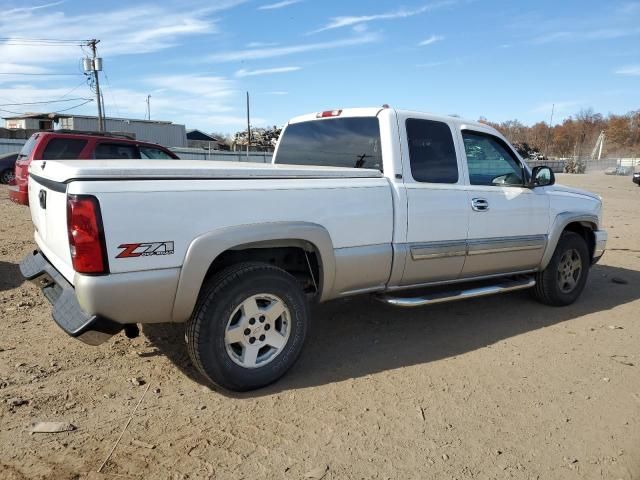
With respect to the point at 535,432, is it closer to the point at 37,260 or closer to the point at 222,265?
the point at 222,265

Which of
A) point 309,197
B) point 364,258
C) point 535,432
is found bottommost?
point 535,432

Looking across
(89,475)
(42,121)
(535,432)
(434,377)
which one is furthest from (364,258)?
(42,121)

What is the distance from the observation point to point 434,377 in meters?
3.85

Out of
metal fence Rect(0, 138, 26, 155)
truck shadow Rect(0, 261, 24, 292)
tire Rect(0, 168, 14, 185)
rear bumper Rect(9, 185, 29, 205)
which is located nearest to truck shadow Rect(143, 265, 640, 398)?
truck shadow Rect(0, 261, 24, 292)

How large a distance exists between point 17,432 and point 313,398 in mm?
1757

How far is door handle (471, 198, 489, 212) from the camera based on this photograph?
4.61 metres

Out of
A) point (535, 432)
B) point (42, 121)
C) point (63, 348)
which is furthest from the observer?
point (42, 121)

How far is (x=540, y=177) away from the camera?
5102 mm

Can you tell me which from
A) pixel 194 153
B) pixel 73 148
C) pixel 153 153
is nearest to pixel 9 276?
pixel 73 148

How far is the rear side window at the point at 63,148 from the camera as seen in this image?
9.89 meters

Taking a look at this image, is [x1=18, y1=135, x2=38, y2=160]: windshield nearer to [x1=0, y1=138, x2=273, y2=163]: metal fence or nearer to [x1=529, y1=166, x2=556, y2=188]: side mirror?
[x1=529, y1=166, x2=556, y2=188]: side mirror

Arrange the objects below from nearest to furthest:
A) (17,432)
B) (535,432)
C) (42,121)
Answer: (17,432) → (535,432) → (42,121)

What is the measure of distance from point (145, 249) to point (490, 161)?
344 cm

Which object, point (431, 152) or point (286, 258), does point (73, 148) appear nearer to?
point (286, 258)
